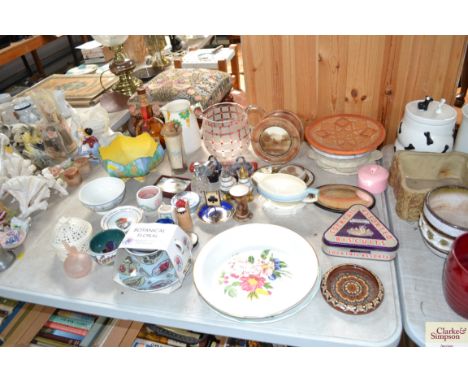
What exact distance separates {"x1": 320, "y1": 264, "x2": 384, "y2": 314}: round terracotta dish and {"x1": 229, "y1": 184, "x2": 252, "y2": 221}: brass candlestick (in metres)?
0.28

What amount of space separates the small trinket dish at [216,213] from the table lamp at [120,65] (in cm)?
96

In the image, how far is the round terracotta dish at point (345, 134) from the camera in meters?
1.11

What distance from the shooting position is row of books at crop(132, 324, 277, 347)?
1.11m

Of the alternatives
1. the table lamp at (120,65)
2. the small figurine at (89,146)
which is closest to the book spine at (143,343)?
the small figurine at (89,146)

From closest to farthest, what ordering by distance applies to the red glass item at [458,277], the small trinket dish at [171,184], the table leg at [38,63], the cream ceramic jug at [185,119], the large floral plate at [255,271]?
the red glass item at [458,277], the large floral plate at [255,271], the small trinket dish at [171,184], the cream ceramic jug at [185,119], the table leg at [38,63]

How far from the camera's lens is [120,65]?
1.73 metres

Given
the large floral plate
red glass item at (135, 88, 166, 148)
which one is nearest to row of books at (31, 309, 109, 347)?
the large floral plate

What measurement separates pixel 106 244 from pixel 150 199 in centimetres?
17

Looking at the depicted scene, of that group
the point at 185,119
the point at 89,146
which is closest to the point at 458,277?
the point at 185,119

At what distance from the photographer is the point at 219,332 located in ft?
2.62

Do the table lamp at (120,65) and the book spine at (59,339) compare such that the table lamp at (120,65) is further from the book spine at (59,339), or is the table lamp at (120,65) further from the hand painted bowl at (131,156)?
the book spine at (59,339)

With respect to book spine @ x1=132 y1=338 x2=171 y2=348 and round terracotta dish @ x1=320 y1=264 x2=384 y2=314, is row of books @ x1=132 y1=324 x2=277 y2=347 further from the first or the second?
round terracotta dish @ x1=320 y1=264 x2=384 y2=314

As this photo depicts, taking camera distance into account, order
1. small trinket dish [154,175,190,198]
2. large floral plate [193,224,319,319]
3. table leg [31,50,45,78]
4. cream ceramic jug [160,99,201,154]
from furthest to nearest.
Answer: table leg [31,50,45,78] < cream ceramic jug [160,99,201,154] < small trinket dish [154,175,190,198] < large floral plate [193,224,319,319]

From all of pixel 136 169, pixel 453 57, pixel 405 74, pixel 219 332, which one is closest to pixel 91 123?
pixel 136 169
